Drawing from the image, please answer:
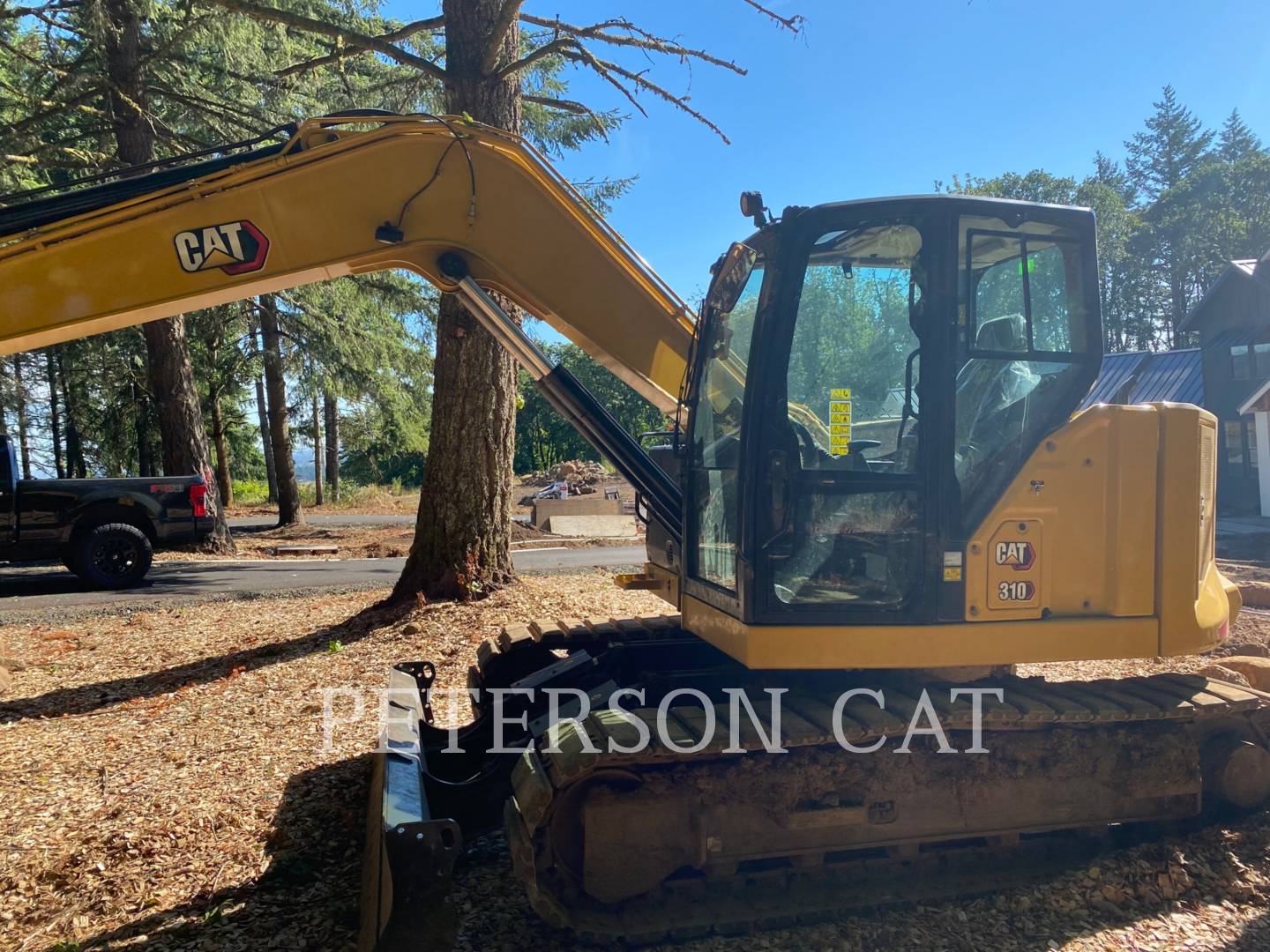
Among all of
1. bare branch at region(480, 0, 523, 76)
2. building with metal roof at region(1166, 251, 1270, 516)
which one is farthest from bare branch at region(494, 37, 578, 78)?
building with metal roof at region(1166, 251, 1270, 516)

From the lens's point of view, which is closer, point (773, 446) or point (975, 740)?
point (773, 446)

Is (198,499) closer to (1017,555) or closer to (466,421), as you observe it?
(466,421)

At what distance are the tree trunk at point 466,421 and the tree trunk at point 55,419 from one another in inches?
1059

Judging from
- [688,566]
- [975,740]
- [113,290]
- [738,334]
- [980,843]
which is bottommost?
[980,843]

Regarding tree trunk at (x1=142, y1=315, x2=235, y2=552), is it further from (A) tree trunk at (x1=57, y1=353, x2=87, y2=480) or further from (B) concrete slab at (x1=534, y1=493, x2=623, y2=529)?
(A) tree trunk at (x1=57, y1=353, x2=87, y2=480)

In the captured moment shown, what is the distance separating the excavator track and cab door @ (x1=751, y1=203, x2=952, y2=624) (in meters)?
0.51

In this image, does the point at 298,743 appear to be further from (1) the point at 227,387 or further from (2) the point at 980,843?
(1) the point at 227,387

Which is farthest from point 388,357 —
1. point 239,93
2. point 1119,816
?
point 1119,816

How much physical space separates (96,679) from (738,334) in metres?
5.63

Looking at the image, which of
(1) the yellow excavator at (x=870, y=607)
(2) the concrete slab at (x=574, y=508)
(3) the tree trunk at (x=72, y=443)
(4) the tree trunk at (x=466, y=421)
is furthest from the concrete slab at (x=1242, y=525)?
(3) the tree trunk at (x=72, y=443)

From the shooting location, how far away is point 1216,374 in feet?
85.0

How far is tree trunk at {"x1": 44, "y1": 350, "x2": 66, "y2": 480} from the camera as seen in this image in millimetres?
29672

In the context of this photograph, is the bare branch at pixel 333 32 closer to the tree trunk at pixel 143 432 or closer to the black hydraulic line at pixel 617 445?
the black hydraulic line at pixel 617 445

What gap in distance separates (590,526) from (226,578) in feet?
25.5
